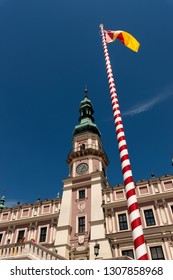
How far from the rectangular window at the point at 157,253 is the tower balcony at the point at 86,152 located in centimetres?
1528

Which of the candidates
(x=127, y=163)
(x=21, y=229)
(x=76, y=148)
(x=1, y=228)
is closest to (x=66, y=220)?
(x=21, y=229)

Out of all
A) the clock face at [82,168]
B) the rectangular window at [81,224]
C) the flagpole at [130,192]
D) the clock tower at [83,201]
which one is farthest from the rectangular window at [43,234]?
the flagpole at [130,192]

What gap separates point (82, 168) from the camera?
31328 mm

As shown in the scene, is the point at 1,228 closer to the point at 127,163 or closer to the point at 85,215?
the point at 85,215

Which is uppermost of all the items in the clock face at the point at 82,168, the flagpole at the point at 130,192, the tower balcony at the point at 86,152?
the tower balcony at the point at 86,152

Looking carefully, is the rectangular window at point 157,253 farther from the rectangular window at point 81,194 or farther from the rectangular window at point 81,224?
the rectangular window at point 81,194

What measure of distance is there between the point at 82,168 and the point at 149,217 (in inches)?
461

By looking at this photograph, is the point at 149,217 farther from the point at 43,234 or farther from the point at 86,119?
the point at 86,119

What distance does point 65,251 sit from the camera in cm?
2278

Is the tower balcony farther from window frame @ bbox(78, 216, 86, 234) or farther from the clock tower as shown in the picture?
window frame @ bbox(78, 216, 86, 234)

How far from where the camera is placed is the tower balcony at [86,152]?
107ft

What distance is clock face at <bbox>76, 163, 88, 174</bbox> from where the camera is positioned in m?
30.9

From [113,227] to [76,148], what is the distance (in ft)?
47.7

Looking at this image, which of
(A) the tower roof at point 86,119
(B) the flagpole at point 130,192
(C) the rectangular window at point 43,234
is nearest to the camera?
(B) the flagpole at point 130,192
